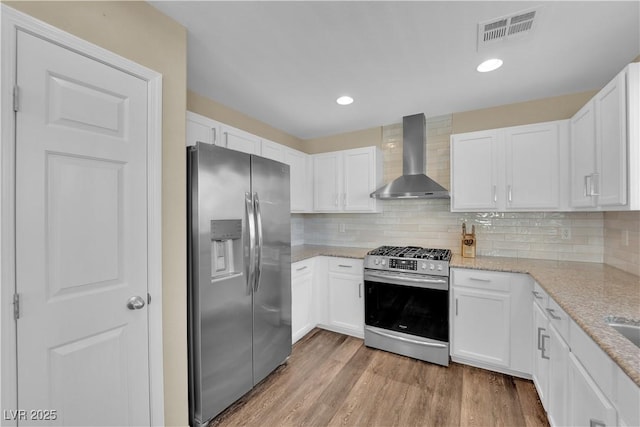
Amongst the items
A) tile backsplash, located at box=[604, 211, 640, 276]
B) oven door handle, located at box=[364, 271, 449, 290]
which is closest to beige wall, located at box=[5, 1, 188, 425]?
oven door handle, located at box=[364, 271, 449, 290]

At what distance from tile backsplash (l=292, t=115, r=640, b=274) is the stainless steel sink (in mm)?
1174

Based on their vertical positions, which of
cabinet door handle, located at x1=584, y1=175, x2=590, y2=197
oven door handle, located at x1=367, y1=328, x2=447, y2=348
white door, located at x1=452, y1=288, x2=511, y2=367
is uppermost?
cabinet door handle, located at x1=584, y1=175, x2=590, y2=197

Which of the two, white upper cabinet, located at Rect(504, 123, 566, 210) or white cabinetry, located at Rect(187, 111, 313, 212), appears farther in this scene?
white upper cabinet, located at Rect(504, 123, 566, 210)

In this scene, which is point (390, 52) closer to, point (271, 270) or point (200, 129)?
point (200, 129)

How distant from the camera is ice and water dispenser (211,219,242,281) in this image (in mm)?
1783

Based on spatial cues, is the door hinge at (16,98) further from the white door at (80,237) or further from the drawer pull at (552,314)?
the drawer pull at (552,314)

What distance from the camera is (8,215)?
0.99 m

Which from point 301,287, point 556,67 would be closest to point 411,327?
point 301,287

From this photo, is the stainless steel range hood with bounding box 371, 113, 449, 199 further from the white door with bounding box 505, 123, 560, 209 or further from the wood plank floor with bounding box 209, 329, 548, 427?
the wood plank floor with bounding box 209, 329, 548, 427

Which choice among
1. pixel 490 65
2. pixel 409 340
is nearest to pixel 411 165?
pixel 490 65

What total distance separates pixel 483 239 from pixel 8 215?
354cm

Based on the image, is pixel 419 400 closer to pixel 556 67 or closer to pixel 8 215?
pixel 8 215

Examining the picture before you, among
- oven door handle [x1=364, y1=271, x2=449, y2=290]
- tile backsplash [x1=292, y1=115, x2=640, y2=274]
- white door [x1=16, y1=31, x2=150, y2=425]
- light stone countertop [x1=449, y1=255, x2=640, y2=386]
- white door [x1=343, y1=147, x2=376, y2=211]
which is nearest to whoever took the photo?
light stone countertop [x1=449, y1=255, x2=640, y2=386]

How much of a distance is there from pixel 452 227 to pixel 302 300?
A: 6.27 feet
